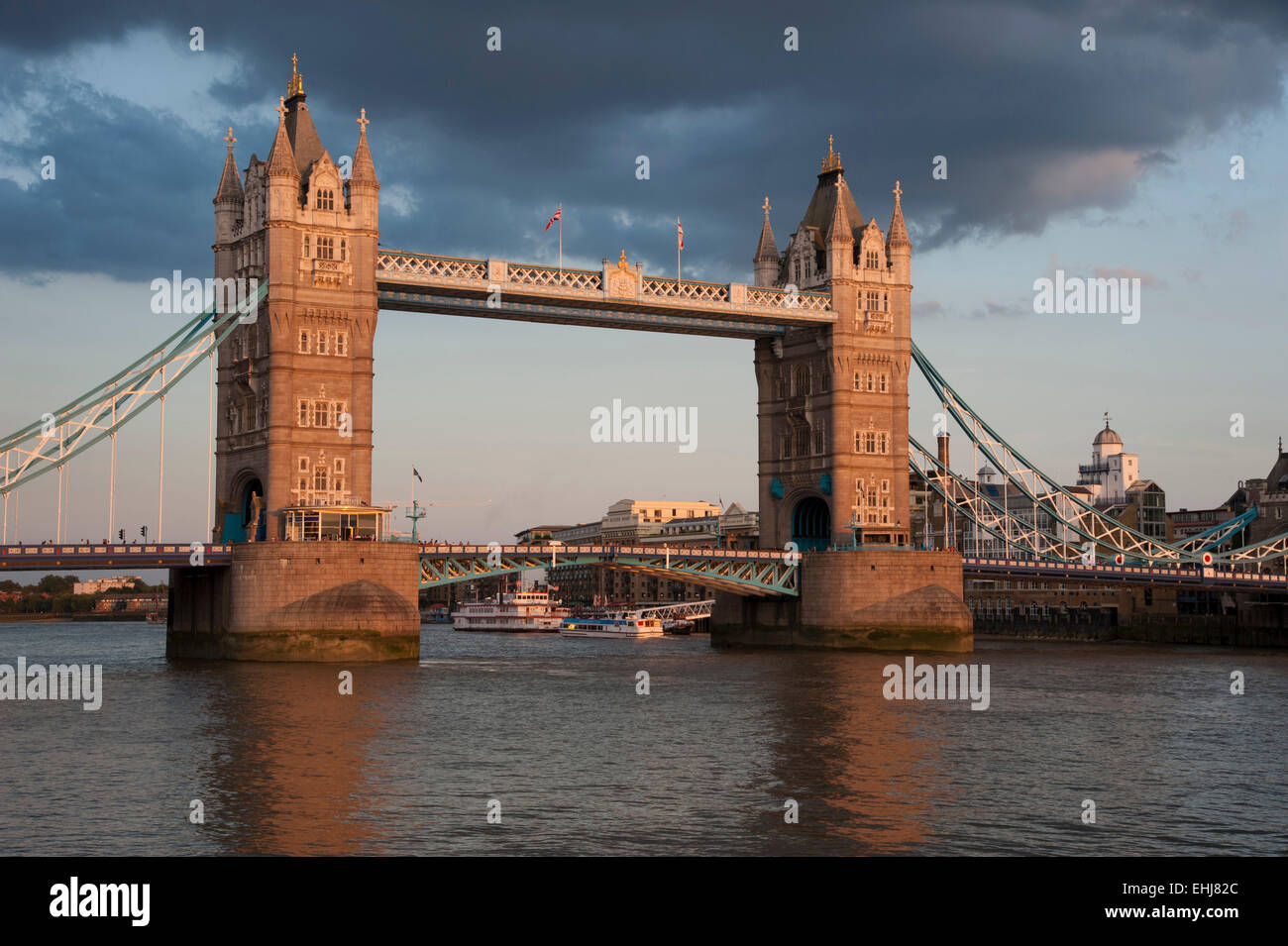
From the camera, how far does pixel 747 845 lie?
25.7 meters

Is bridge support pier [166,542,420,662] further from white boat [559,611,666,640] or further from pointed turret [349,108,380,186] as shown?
white boat [559,611,666,640]

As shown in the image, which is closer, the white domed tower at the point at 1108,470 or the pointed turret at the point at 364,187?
the pointed turret at the point at 364,187

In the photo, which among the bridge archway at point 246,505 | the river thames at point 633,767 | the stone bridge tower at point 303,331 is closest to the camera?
the river thames at point 633,767

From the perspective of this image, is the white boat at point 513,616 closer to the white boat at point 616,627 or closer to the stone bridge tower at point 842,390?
the white boat at point 616,627

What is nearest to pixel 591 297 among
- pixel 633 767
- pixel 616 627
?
pixel 633 767

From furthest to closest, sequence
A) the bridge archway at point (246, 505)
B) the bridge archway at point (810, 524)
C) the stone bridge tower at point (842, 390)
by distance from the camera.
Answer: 1. the bridge archway at point (810, 524)
2. the stone bridge tower at point (842, 390)
3. the bridge archway at point (246, 505)

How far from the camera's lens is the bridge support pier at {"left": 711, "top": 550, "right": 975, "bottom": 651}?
82.5 meters

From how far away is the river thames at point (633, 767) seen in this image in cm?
2681

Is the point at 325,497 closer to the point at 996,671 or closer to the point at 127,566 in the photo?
the point at 127,566

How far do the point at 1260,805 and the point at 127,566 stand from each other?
168 feet

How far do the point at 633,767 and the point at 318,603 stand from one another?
34.4 metres

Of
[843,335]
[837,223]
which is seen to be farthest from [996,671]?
[837,223]

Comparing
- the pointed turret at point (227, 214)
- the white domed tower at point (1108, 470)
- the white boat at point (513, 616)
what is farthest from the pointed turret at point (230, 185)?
the white domed tower at point (1108, 470)

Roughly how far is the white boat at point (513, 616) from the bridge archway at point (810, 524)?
58.1 m
